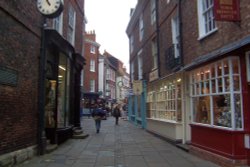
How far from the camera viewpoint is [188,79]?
42.6ft

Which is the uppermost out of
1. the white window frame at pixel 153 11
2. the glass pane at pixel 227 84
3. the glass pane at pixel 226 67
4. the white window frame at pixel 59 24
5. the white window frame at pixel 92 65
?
the white window frame at pixel 92 65

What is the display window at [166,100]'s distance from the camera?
14.2 metres

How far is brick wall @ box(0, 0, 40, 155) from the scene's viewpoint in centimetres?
843

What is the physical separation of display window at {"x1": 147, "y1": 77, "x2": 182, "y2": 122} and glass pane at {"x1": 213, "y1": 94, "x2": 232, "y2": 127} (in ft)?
12.9

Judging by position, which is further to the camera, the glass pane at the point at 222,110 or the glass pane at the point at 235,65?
the glass pane at the point at 222,110

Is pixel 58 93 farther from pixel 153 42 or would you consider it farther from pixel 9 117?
pixel 153 42

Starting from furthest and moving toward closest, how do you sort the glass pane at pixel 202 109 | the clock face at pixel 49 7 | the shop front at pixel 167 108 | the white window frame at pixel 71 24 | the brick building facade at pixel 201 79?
the white window frame at pixel 71 24 < the shop front at pixel 167 108 < the glass pane at pixel 202 109 < the clock face at pixel 49 7 < the brick building facade at pixel 201 79

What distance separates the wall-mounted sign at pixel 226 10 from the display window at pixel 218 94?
1099 millimetres

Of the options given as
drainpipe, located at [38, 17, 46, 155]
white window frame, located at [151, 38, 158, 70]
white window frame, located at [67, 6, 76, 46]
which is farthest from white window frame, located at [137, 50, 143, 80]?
drainpipe, located at [38, 17, 46, 155]

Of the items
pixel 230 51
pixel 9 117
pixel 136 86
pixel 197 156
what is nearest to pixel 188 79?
pixel 197 156

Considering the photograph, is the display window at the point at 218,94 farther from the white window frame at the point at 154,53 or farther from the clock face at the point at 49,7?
the white window frame at the point at 154,53

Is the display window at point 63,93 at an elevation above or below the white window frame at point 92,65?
below

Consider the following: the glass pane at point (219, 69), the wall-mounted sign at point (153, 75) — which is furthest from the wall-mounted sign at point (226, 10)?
the wall-mounted sign at point (153, 75)

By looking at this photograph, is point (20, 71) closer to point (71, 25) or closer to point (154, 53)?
point (71, 25)
